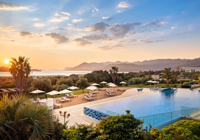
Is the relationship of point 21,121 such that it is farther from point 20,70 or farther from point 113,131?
point 20,70

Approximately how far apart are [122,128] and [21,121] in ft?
10.4

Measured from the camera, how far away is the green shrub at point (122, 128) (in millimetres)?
4288

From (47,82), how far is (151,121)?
1971 cm

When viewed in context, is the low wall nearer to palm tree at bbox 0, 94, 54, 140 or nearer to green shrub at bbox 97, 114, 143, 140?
green shrub at bbox 97, 114, 143, 140

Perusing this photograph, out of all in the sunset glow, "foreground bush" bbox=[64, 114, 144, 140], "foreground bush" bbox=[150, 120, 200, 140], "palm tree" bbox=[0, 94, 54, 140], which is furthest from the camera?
the sunset glow

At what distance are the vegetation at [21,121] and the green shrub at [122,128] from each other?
2327mm

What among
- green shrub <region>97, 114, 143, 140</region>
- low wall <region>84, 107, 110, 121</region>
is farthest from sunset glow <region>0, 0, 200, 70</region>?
green shrub <region>97, 114, 143, 140</region>

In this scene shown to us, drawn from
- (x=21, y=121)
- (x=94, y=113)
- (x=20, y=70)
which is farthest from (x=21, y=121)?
(x=20, y=70)

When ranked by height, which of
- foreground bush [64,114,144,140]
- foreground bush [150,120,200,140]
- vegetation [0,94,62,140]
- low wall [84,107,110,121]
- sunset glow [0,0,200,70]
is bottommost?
low wall [84,107,110,121]

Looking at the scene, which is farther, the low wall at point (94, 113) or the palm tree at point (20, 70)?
the palm tree at point (20, 70)

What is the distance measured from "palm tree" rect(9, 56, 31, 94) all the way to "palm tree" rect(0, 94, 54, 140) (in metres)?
16.2

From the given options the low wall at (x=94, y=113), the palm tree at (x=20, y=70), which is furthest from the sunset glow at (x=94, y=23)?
the low wall at (x=94, y=113)

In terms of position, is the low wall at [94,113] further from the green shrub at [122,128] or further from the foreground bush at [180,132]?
the foreground bush at [180,132]

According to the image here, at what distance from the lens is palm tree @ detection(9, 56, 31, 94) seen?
16.6 m
